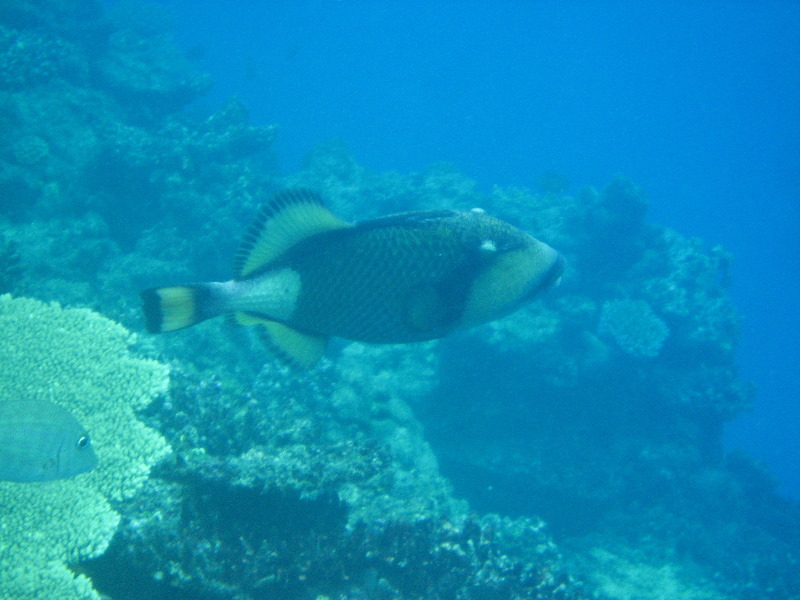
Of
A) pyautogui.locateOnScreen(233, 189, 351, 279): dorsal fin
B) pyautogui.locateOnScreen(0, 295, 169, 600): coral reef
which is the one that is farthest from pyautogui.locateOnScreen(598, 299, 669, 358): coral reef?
pyautogui.locateOnScreen(233, 189, 351, 279): dorsal fin

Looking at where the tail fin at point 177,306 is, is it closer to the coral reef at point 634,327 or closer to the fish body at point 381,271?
the fish body at point 381,271

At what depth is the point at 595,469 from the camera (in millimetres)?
10523

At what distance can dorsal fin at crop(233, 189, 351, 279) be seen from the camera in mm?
1411

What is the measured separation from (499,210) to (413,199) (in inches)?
104

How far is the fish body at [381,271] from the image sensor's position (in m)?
1.40

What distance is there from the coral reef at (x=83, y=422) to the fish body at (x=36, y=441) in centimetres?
70

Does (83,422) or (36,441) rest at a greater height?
(83,422)

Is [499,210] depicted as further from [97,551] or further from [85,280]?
[97,551]

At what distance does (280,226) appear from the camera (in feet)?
4.68

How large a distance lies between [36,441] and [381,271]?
2.84 m

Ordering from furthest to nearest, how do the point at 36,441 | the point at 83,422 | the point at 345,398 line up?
the point at 345,398 < the point at 83,422 < the point at 36,441

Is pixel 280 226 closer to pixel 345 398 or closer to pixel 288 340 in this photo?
pixel 288 340

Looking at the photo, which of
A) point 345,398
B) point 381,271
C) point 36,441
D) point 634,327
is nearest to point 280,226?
point 381,271

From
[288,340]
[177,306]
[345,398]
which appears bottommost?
[177,306]
